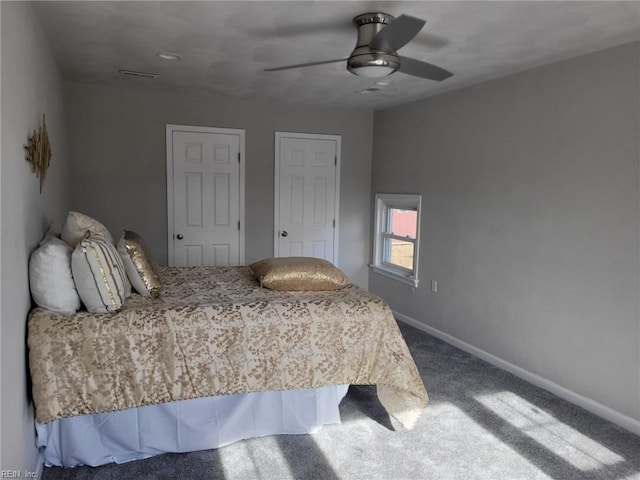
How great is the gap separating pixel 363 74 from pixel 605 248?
1942mm

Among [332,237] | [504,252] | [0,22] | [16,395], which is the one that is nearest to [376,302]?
[504,252]

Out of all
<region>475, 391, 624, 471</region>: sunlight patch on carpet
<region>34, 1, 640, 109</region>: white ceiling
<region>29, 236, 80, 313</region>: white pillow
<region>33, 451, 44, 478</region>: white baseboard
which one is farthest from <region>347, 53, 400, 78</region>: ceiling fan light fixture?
<region>33, 451, 44, 478</region>: white baseboard

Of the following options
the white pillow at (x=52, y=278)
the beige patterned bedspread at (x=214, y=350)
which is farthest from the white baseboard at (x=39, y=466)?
the white pillow at (x=52, y=278)

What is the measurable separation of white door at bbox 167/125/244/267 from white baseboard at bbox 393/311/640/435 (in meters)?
2.36

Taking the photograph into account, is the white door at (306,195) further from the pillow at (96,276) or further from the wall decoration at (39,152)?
the pillow at (96,276)

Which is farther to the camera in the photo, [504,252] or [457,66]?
[504,252]

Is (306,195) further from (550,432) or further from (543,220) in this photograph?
(550,432)

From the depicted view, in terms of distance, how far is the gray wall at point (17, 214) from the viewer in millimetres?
1740

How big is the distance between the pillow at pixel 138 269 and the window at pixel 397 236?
2897 mm

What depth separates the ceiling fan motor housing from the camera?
97.0 inches

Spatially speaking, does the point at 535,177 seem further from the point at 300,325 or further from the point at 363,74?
the point at 300,325

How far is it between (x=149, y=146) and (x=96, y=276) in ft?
9.29

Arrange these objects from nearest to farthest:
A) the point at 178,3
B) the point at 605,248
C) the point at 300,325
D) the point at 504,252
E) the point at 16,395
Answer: the point at 16,395 < the point at 178,3 < the point at 300,325 < the point at 605,248 < the point at 504,252

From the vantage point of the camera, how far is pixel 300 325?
264cm
